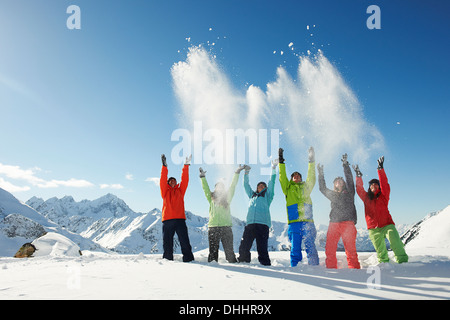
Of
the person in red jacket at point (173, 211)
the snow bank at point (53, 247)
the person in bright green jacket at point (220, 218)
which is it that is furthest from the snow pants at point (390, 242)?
the snow bank at point (53, 247)

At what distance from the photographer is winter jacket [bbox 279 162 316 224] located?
7743 mm

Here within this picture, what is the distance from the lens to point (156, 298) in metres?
3.50

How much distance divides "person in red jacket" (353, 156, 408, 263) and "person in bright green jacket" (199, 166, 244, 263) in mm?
4068

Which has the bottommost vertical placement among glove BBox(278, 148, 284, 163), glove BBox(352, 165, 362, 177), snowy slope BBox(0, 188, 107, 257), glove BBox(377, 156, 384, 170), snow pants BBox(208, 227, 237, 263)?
snowy slope BBox(0, 188, 107, 257)

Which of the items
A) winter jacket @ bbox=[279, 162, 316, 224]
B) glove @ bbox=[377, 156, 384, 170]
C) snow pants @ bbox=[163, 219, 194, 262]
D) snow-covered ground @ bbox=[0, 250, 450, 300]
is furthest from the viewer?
snow pants @ bbox=[163, 219, 194, 262]

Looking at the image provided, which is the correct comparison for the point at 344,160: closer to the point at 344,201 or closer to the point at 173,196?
the point at 344,201

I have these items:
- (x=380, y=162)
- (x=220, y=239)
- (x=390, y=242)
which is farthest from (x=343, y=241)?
(x=220, y=239)

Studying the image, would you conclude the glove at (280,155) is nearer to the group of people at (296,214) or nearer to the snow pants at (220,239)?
the group of people at (296,214)

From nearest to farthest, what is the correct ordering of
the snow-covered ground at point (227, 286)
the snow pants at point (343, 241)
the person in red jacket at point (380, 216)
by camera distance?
1. the snow-covered ground at point (227, 286)
2. the snow pants at point (343, 241)
3. the person in red jacket at point (380, 216)

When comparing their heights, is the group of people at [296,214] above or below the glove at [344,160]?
below

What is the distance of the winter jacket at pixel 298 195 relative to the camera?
7.74 m

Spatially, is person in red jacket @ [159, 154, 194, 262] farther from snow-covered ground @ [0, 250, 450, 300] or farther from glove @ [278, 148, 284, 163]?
glove @ [278, 148, 284, 163]

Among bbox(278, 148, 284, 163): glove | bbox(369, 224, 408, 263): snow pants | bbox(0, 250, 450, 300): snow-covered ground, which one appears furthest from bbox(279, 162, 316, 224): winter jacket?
bbox(0, 250, 450, 300): snow-covered ground

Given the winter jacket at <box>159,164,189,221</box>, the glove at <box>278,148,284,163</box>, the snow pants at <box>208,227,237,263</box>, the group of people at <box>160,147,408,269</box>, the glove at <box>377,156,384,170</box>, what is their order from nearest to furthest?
the group of people at <box>160,147,408,269</box> → the glove at <box>377,156,384,170</box> → the glove at <box>278,148,284,163</box> → the snow pants at <box>208,227,237,263</box> → the winter jacket at <box>159,164,189,221</box>
